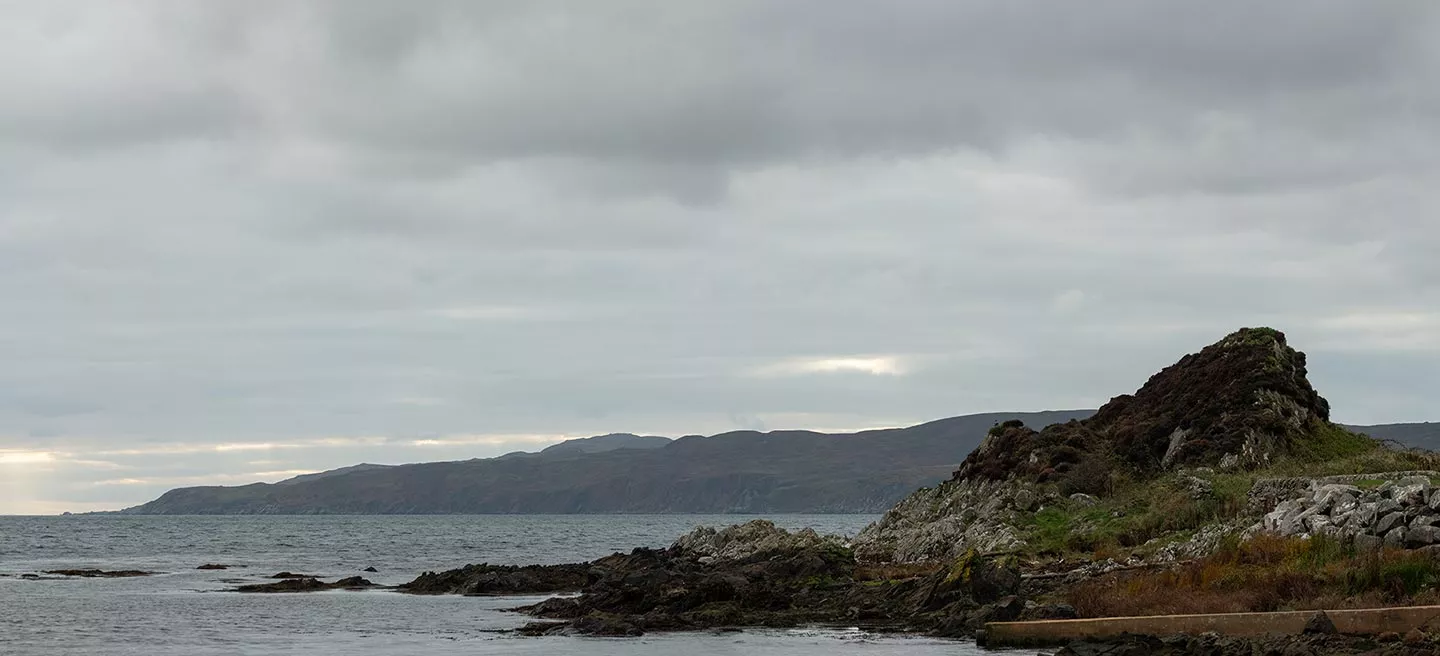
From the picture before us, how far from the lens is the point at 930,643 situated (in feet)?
119

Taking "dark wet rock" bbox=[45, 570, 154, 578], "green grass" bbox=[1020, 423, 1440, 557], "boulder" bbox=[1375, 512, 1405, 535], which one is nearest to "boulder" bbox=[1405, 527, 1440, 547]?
"boulder" bbox=[1375, 512, 1405, 535]

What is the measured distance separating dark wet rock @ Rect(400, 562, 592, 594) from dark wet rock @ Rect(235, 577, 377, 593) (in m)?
2.84

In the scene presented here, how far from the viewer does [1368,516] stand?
117 ft

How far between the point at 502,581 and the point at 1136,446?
29.2 meters

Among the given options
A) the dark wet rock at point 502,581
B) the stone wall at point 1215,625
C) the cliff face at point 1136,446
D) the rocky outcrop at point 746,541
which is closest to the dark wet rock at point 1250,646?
the stone wall at point 1215,625

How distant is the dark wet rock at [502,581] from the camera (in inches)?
2670

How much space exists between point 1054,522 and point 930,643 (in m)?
20.8

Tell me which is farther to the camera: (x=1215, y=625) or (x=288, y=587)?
(x=288, y=587)

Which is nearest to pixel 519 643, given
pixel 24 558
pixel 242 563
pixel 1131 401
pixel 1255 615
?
pixel 1255 615

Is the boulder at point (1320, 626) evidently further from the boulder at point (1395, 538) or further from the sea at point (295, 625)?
the sea at point (295, 625)

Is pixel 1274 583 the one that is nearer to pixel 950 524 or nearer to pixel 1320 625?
pixel 1320 625

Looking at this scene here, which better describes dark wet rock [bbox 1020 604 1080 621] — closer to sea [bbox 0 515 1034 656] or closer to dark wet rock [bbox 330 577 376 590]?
sea [bbox 0 515 1034 656]

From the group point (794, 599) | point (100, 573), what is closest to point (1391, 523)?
point (794, 599)

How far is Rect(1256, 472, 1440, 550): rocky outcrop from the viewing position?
33.8 meters
